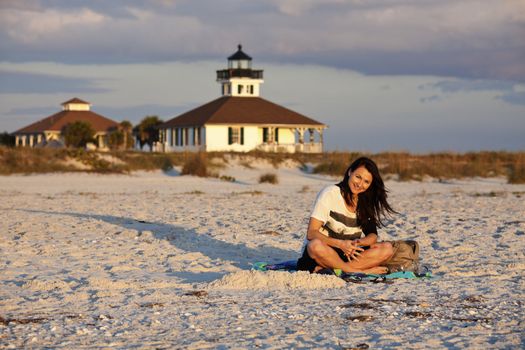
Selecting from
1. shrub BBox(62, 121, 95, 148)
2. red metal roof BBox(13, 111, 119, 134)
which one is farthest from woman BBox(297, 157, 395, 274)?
red metal roof BBox(13, 111, 119, 134)

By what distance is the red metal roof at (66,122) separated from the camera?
57.2 metres

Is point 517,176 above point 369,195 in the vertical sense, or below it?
below

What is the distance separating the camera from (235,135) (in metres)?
45.6

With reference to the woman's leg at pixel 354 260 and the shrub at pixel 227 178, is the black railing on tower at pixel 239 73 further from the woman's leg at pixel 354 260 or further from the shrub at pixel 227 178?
the woman's leg at pixel 354 260

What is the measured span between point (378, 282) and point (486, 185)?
19074 millimetres

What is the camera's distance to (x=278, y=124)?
45781mm

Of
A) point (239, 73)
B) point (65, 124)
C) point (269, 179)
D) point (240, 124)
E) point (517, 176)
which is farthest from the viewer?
point (65, 124)

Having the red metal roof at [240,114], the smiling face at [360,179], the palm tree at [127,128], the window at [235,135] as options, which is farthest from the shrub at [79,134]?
the smiling face at [360,179]

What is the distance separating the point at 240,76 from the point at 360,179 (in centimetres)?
4263

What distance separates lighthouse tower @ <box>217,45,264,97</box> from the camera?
4919 centimetres

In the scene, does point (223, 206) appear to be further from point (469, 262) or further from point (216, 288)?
point (216, 288)

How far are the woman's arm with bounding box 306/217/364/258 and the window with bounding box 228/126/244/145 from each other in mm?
38216

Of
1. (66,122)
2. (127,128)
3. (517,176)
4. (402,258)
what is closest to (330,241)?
(402,258)

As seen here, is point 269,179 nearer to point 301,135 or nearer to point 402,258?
point 402,258
